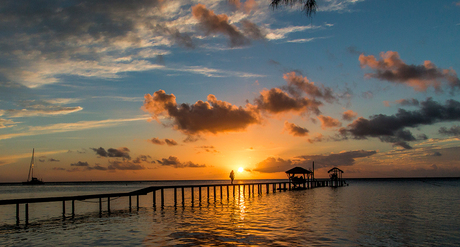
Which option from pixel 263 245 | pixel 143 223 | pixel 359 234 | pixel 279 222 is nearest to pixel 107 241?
pixel 143 223

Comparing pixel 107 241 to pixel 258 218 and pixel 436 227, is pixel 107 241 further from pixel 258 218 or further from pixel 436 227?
pixel 436 227

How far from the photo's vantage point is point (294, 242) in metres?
13.7

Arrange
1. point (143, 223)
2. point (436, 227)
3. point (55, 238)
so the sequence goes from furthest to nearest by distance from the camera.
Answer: point (143, 223) → point (436, 227) → point (55, 238)

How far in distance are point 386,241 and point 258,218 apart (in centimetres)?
847

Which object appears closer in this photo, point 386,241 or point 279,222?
point 386,241

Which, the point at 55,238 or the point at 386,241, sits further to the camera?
the point at 55,238

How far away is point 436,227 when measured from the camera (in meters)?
18.3

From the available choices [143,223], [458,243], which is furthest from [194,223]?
[458,243]

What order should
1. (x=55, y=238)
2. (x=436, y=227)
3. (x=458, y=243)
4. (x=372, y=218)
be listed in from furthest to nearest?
(x=372, y=218) → (x=436, y=227) → (x=55, y=238) → (x=458, y=243)

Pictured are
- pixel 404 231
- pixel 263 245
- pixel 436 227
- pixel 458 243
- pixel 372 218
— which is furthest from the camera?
pixel 372 218

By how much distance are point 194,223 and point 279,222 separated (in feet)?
16.5

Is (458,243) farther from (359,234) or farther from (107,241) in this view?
(107,241)

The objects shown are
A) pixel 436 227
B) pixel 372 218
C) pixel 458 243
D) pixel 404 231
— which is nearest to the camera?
pixel 458 243

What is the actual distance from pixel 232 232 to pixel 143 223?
661 centimetres
